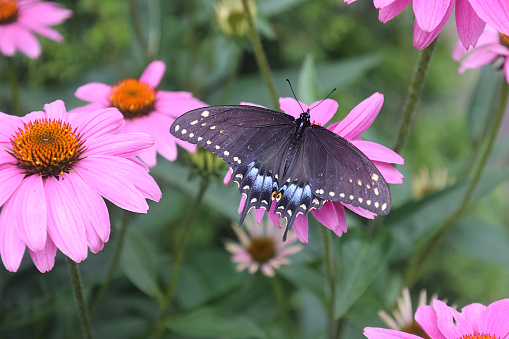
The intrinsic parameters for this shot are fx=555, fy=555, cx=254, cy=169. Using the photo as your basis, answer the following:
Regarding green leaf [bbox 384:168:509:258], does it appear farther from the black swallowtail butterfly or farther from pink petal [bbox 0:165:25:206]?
pink petal [bbox 0:165:25:206]

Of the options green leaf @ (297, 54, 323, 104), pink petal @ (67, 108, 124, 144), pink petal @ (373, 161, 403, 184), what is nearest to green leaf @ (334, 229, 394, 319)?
pink petal @ (373, 161, 403, 184)

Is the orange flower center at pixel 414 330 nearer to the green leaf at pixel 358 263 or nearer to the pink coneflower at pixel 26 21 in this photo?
the green leaf at pixel 358 263

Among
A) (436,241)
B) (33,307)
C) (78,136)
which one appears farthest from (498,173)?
(33,307)

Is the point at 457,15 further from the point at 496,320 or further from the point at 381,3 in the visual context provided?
the point at 496,320

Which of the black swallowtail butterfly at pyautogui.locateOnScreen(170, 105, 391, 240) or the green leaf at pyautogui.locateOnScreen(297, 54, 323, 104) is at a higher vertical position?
the green leaf at pyautogui.locateOnScreen(297, 54, 323, 104)

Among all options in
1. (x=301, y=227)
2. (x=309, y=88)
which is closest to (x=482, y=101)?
(x=309, y=88)

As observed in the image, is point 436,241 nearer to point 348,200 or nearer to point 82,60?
point 348,200
